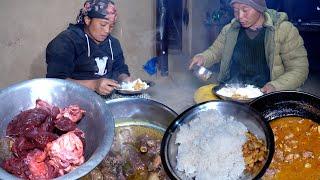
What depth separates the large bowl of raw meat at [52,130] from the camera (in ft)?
8.50

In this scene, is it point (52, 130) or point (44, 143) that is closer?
point (44, 143)

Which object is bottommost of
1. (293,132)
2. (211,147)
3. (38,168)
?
(293,132)

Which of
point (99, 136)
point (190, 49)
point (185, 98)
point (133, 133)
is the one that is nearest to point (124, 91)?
point (133, 133)

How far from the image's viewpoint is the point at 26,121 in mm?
2762

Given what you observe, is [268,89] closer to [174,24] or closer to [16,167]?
[174,24]

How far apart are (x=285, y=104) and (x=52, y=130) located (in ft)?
7.14

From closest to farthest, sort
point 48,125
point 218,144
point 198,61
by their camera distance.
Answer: point 48,125
point 218,144
point 198,61

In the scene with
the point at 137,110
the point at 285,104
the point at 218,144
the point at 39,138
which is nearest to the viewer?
the point at 39,138

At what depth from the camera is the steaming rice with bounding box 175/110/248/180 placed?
2883 millimetres

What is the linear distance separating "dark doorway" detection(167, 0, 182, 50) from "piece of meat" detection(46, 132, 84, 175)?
5.87m

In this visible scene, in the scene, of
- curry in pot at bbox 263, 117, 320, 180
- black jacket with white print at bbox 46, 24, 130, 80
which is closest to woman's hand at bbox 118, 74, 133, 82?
black jacket with white print at bbox 46, 24, 130, 80

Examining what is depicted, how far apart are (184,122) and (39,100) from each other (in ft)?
4.00

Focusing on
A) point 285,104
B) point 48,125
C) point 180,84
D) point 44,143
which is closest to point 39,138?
point 44,143

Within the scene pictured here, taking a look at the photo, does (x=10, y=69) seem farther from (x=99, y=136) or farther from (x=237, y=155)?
(x=237, y=155)
